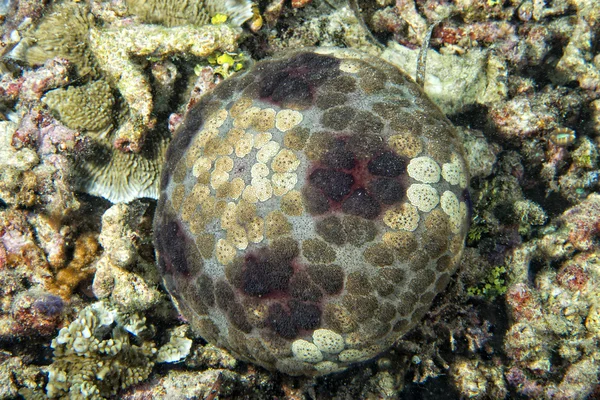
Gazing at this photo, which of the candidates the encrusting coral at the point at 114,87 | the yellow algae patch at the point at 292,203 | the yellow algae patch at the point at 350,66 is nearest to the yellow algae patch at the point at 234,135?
the yellow algae patch at the point at 292,203

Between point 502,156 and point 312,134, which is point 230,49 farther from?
point 502,156

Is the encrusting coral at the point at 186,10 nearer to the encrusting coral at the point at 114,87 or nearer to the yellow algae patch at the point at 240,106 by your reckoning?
the encrusting coral at the point at 114,87

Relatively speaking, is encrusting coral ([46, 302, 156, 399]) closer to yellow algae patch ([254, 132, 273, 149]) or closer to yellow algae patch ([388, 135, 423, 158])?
yellow algae patch ([254, 132, 273, 149])

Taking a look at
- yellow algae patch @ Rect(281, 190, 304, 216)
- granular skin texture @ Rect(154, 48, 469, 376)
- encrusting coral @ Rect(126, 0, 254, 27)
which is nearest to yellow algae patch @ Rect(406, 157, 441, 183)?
granular skin texture @ Rect(154, 48, 469, 376)

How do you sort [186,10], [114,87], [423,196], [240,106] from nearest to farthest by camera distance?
[423,196], [240,106], [186,10], [114,87]

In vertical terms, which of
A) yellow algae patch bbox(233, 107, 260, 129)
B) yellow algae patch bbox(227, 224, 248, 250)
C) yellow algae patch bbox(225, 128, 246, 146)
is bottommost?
yellow algae patch bbox(227, 224, 248, 250)

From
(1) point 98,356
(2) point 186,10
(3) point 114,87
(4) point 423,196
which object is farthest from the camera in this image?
(3) point 114,87

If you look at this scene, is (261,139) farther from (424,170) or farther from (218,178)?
(424,170)

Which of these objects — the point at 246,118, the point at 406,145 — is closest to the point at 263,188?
the point at 246,118
